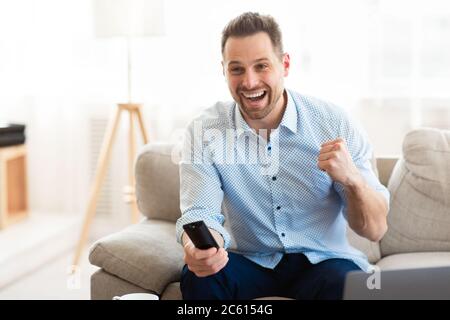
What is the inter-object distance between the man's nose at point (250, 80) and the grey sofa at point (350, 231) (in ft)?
1.73

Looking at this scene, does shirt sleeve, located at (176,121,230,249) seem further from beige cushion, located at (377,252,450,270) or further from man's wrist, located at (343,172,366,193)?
beige cushion, located at (377,252,450,270)

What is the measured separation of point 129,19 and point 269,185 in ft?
4.19

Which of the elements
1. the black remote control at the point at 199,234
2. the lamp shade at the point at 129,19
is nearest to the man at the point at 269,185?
the black remote control at the point at 199,234

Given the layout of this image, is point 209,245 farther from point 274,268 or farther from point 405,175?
point 405,175

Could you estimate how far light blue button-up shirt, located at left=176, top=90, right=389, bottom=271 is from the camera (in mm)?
1694

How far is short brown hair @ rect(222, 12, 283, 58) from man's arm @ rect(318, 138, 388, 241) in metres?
0.36

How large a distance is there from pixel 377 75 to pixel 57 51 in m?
1.55

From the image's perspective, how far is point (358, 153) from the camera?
5.52 feet

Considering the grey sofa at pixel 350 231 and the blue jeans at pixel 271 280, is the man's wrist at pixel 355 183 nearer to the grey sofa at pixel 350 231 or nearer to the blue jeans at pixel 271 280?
the blue jeans at pixel 271 280

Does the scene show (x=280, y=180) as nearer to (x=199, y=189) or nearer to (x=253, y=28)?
(x=199, y=189)

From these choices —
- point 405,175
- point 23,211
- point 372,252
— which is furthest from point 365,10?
point 23,211

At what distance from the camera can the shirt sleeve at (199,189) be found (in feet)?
5.18

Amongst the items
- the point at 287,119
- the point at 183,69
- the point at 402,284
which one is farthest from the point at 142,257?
the point at 183,69

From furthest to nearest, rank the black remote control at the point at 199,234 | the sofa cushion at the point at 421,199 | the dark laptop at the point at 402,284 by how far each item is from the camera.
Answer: the sofa cushion at the point at 421,199, the black remote control at the point at 199,234, the dark laptop at the point at 402,284
